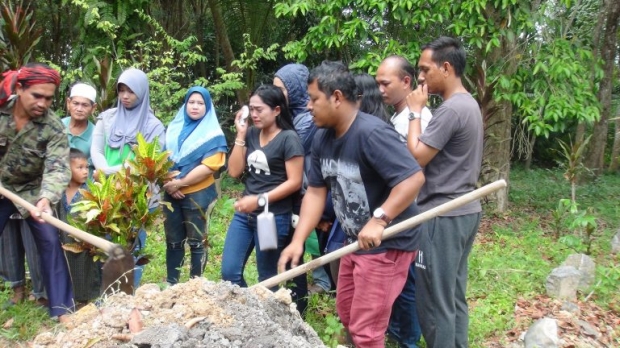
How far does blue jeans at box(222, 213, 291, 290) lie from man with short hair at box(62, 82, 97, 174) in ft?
4.75

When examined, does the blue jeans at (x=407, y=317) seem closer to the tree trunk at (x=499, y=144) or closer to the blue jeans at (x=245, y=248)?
the blue jeans at (x=245, y=248)

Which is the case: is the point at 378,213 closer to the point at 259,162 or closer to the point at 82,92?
the point at 259,162

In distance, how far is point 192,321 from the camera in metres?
2.55

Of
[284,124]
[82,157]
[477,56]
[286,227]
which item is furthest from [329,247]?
[477,56]

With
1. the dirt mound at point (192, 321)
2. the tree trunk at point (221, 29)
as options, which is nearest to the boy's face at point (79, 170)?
the dirt mound at point (192, 321)

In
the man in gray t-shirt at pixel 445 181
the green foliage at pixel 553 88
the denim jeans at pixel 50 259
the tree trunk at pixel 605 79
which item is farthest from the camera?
the tree trunk at pixel 605 79

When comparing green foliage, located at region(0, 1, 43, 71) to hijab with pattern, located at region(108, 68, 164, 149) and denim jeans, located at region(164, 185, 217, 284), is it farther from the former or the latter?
denim jeans, located at region(164, 185, 217, 284)

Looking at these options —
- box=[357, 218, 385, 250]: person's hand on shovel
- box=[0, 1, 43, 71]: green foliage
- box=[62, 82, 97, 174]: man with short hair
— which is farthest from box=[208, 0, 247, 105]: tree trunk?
box=[357, 218, 385, 250]: person's hand on shovel

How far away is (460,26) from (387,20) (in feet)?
6.53

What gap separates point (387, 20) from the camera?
29.6ft

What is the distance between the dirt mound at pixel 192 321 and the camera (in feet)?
8.16

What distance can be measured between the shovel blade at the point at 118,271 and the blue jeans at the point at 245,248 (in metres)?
0.68

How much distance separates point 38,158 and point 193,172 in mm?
1039

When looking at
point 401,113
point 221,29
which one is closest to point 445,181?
point 401,113
